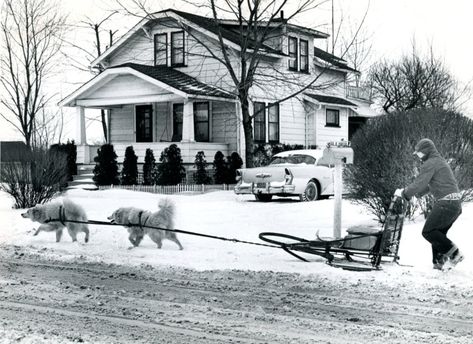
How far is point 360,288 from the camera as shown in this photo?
861cm

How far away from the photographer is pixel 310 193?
2112 centimetres

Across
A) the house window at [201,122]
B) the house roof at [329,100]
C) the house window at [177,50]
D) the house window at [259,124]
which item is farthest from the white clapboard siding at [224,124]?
the house roof at [329,100]

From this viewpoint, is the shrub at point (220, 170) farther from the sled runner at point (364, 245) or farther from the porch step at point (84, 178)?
the sled runner at point (364, 245)

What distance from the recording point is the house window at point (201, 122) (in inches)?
1148

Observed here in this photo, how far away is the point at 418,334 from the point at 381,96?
53.7 m

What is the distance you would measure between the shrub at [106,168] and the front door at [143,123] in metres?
4.50

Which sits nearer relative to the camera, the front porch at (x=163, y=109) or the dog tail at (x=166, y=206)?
the dog tail at (x=166, y=206)

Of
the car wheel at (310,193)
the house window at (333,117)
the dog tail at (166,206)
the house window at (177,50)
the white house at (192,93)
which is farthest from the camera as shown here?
the house window at (333,117)

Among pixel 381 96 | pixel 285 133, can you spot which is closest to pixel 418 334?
pixel 285 133

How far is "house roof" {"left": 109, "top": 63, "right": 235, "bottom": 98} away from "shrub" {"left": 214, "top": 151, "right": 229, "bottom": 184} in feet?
7.74

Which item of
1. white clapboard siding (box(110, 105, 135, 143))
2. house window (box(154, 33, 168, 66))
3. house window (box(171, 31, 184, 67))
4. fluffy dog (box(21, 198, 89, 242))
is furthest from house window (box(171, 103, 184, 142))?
fluffy dog (box(21, 198, 89, 242))

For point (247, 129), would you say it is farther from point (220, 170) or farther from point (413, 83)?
point (413, 83)

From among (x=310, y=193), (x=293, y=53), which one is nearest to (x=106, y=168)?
(x=310, y=193)

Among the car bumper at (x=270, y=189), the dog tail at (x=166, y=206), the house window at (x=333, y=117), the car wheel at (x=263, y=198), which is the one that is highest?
the house window at (x=333, y=117)
